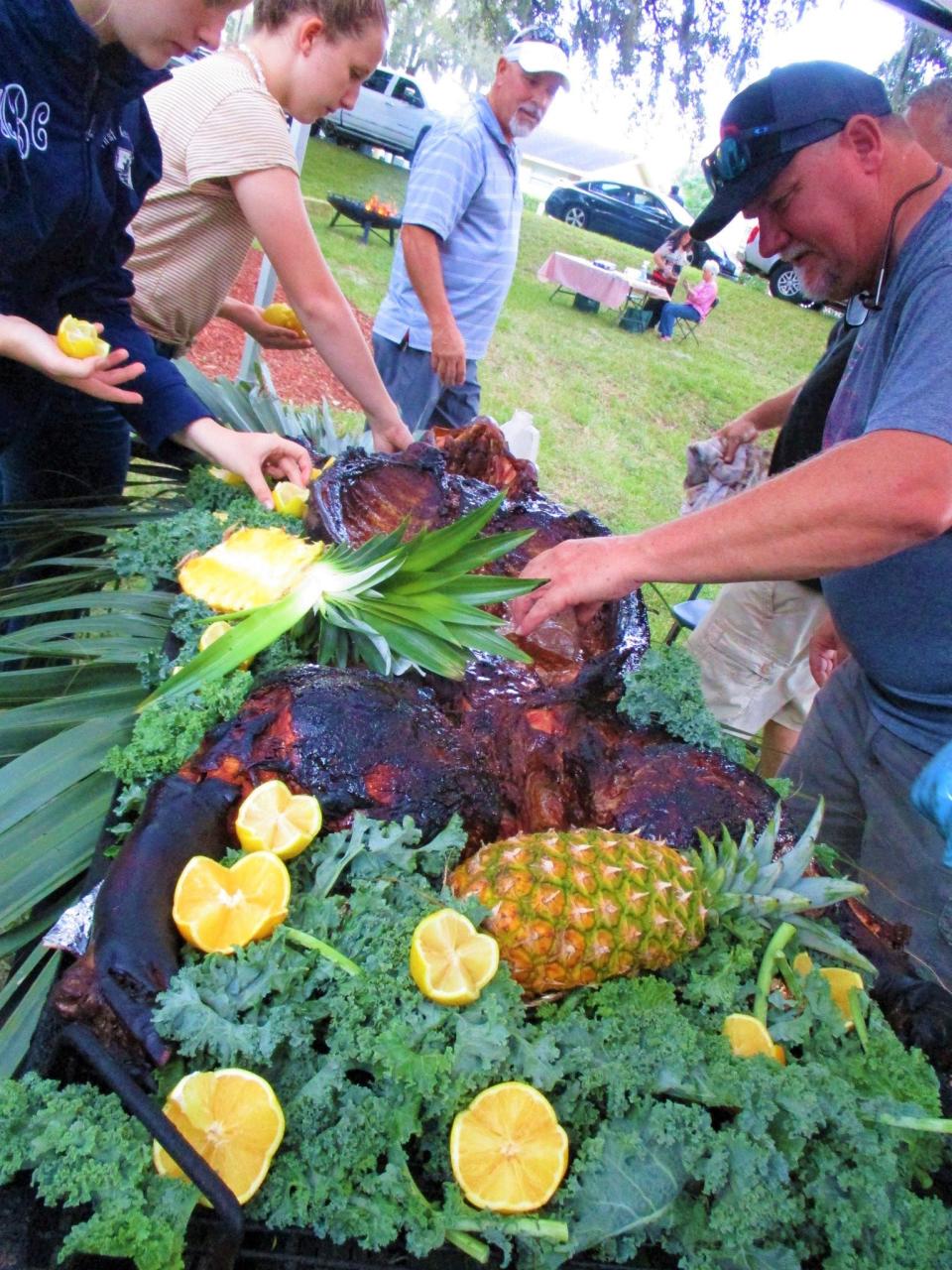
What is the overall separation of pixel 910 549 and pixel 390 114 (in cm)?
2155

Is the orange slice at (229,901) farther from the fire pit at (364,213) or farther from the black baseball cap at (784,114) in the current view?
the fire pit at (364,213)

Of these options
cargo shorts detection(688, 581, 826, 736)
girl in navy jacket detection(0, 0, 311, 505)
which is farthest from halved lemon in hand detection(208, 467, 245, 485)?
cargo shorts detection(688, 581, 826, 736)

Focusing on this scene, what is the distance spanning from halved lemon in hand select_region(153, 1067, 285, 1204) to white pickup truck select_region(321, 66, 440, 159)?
71.8 feet

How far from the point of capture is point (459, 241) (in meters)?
4.34

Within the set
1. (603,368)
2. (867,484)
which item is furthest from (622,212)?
(867,484)

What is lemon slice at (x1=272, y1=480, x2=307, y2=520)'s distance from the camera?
8.73ft

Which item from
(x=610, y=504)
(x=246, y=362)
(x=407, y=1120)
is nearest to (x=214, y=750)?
(x=407, y=1120)

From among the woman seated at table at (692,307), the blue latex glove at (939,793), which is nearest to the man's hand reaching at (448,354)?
the blue latex glove at (939,793)

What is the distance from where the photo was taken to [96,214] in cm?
233

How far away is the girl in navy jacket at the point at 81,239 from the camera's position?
6.60ft

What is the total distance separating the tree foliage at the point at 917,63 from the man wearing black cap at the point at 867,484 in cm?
475

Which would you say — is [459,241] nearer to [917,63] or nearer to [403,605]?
[403,605]

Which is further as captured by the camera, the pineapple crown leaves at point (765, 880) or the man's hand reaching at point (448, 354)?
the man's hand reaching at point (448, 354)

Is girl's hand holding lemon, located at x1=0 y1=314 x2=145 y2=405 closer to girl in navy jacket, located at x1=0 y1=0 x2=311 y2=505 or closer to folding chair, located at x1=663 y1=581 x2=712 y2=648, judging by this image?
girl in navy jacket, located at x1=0 y1=0 x2=311 y2=505
